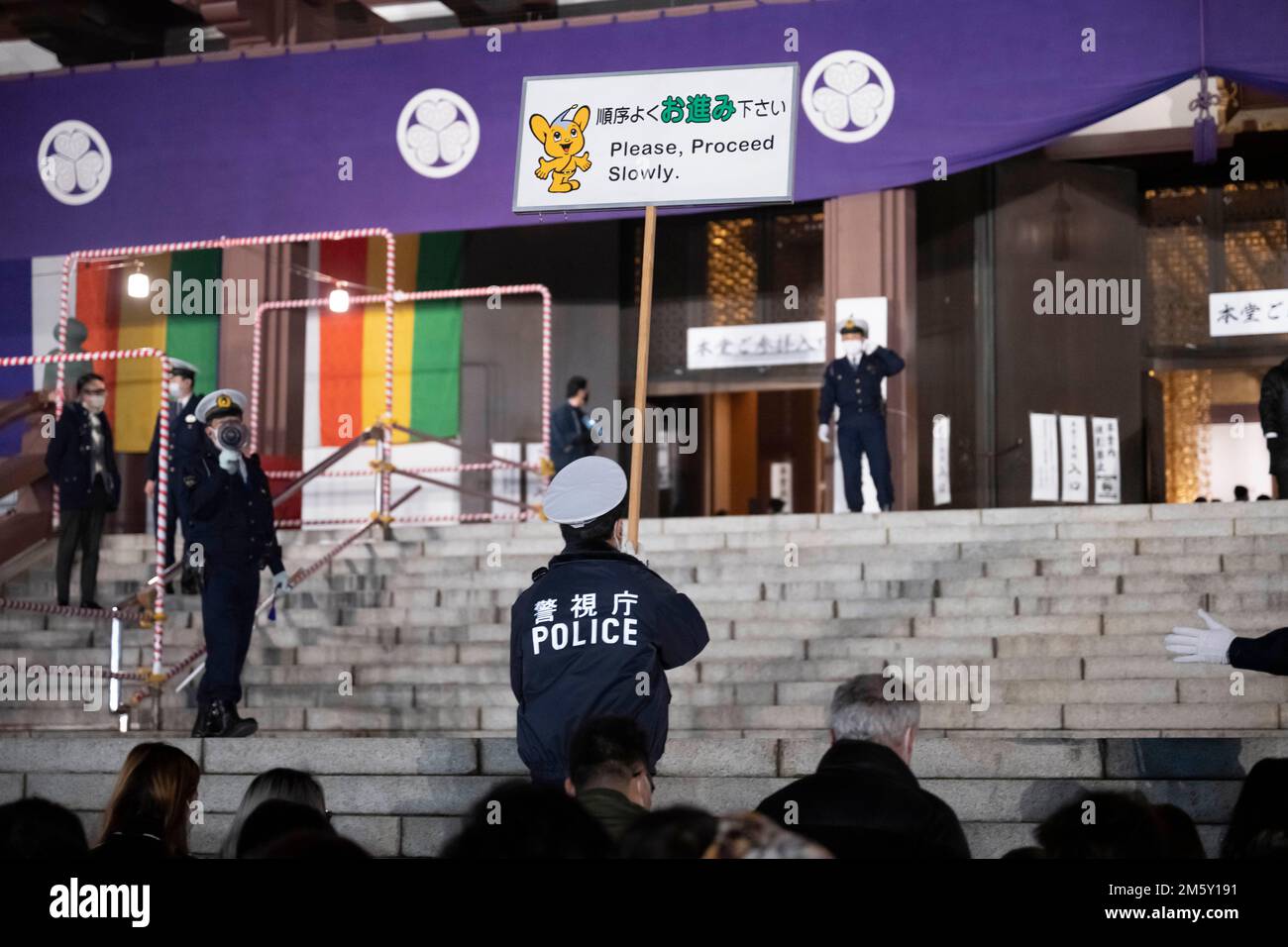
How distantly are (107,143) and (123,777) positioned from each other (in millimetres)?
11207

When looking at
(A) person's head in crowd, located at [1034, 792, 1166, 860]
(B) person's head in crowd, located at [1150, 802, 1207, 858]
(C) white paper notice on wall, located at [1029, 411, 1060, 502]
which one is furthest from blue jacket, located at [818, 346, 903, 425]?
(A) person's head in crowd, located at [1034, 792, 1166, 860]

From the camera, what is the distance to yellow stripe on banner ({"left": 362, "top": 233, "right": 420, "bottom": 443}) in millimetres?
15539

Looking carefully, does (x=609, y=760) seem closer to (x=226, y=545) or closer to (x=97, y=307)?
(x=226, y=545)

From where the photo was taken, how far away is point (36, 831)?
3.74 m

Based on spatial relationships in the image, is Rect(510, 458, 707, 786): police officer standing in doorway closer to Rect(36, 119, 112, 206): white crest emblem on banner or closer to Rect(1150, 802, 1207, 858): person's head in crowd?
Rect(1150, 802, 1207, 858): person's head in crowd

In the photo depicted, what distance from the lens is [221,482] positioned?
846cm

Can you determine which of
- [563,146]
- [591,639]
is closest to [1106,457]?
[563,146]

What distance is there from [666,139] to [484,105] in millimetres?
6422

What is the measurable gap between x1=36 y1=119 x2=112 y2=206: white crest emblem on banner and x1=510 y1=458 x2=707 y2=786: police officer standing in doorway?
10.6 m

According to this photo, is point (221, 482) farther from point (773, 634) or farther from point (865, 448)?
point (865, 448)

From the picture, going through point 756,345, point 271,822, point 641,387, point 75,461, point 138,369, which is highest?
point 756,345

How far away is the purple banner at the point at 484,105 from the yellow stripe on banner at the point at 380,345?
1.71 meters

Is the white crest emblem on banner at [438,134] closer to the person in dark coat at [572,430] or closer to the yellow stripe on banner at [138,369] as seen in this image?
the person in dark coat at [572,430]
